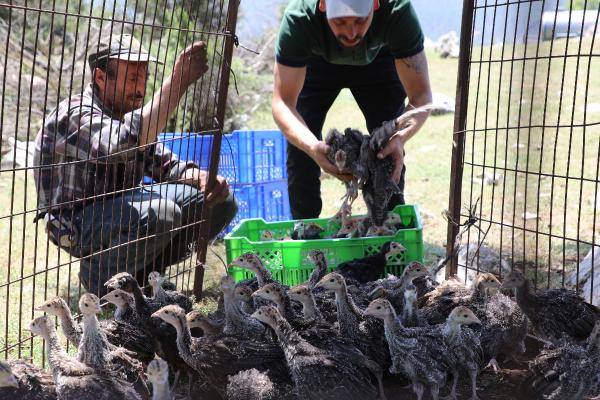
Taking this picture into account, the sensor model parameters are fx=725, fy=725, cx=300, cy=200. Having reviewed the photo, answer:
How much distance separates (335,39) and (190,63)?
1.05 meters

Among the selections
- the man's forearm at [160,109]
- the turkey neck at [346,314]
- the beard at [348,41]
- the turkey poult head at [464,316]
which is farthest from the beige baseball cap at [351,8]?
the turkey poult head at [464,316]

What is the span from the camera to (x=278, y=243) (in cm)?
479

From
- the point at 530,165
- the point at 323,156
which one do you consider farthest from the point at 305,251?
the point at 530,165

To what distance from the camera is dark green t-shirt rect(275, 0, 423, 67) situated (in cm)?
500

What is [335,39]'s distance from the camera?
508cm

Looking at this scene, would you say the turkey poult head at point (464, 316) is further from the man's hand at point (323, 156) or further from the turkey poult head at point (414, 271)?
the man's hand at point (323, 156)

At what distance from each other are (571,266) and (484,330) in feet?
7.53

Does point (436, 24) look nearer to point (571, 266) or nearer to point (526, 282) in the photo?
point (571, 266)

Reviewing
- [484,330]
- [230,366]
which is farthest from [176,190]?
[484,330]

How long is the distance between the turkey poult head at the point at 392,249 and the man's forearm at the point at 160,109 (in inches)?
65.9

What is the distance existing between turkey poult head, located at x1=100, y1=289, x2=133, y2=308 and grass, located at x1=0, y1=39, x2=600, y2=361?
236mm

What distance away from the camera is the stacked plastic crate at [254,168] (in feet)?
23.2

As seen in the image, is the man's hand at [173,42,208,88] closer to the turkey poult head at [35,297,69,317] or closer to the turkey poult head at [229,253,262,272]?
the turkey poult head at [229,253,262,272]

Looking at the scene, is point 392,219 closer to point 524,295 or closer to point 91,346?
point 524,295
